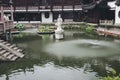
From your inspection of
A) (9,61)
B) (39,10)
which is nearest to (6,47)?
(9,61)

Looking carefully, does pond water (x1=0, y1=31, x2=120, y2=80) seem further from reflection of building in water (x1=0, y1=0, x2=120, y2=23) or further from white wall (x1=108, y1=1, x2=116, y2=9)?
reflection of building in water (x1=0, y1=0, x2=120, y2=23)

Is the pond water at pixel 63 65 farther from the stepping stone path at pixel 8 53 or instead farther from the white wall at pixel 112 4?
the white wall at pixel 112 4

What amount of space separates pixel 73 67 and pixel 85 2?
A: 4566 cm

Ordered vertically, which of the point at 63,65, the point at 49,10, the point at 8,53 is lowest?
the point at 63,65

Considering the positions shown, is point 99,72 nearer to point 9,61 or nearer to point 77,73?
point 77,73

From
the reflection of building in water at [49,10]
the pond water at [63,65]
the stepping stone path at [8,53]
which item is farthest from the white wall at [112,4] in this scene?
the stepping stone path at [8,53]

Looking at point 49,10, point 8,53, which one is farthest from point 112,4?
point 8,53

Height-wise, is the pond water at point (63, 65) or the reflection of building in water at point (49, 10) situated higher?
the reflection of building in water at point (49, 10)

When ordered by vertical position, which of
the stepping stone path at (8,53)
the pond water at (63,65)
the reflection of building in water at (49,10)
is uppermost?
the reflection of building in water at (49,10)

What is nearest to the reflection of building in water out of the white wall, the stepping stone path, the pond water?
the white wall

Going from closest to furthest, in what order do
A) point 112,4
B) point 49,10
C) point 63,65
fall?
point 63,65
point 112,4
point 49,10

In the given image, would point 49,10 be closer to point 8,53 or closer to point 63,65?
point 8,53

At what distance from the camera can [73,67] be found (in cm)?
1727

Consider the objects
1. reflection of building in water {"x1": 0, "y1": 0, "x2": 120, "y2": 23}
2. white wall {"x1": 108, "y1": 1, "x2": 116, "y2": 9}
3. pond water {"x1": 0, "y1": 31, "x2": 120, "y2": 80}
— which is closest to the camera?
pond water {"x1": 0, "y1": 31, "x2": 120, "y2": 80}
